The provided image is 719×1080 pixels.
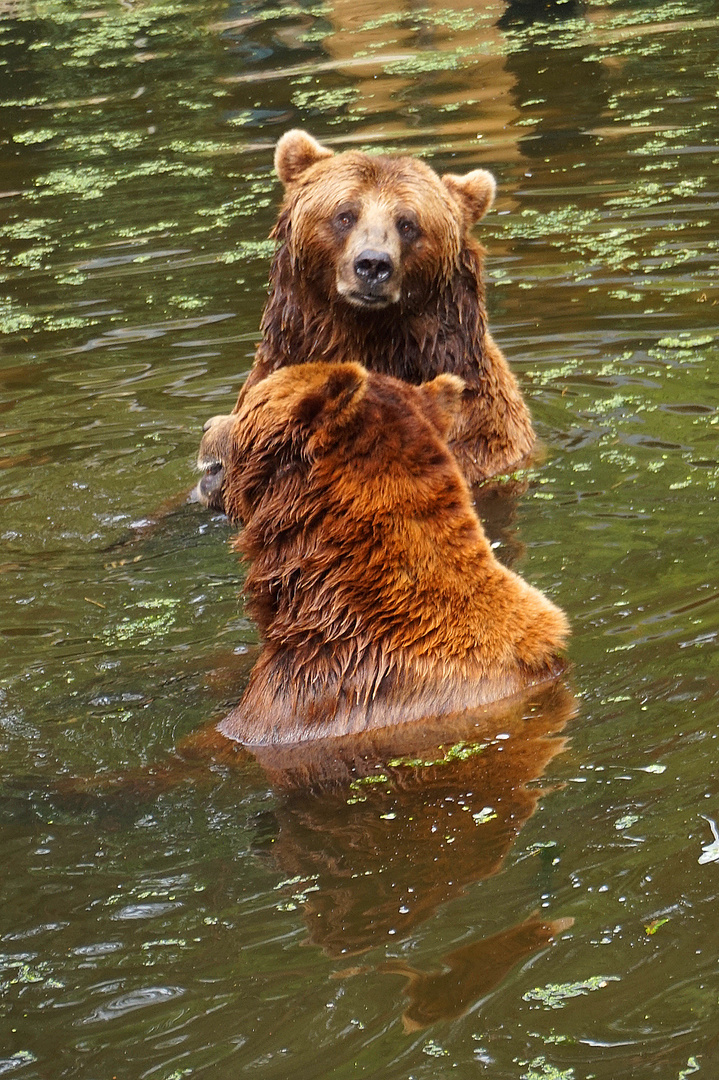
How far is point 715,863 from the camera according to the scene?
162 inches

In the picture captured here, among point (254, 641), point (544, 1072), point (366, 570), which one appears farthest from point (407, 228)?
point (544, 1072)

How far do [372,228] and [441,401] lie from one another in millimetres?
2333

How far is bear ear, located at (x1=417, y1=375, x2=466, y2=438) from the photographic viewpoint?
520cm

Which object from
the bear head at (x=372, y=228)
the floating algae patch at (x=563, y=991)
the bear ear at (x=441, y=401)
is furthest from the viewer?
the bear head at (x=372, y=228)

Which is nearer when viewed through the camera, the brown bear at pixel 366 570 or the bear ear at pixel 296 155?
the brown bear at pixel 366 570

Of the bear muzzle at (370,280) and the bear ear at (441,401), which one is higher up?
the bear muzzle at (370,280)

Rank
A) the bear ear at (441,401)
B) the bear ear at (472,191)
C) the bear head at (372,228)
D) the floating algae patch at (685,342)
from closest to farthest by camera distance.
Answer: the bear ear at (441,401), the bear head at (372,228), the bear ear at (472,191), the floating algae patch at (685,342)

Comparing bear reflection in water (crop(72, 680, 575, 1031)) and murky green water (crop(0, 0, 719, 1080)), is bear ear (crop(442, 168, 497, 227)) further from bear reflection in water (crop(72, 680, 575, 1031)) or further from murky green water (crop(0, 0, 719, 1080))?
bear reflection in water (crop(72, 680, 575, 1031))

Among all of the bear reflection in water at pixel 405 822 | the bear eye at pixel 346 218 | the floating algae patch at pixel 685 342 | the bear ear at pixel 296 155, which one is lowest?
the bear reflection in water at pixel 405 822

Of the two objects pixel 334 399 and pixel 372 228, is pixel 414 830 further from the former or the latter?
pixel 372 228

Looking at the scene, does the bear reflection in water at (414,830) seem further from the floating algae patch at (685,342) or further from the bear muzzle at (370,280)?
the floating algae patch at (685,342)

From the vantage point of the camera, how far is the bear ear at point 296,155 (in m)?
7.93

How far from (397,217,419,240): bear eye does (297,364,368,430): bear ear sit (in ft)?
9.02

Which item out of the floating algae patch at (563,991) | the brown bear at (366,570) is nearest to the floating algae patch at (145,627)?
the brown bear at (366,570)
